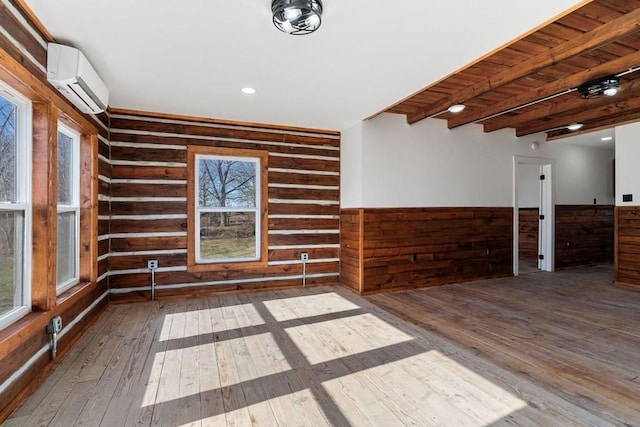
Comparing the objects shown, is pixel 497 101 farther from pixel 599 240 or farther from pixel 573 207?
pixel 599 240

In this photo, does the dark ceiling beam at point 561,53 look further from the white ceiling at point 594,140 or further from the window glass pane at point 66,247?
the window glass pane at point 66,247

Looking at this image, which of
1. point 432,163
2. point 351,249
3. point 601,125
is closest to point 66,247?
point 351,249

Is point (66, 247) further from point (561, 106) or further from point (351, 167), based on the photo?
point (561, 106)

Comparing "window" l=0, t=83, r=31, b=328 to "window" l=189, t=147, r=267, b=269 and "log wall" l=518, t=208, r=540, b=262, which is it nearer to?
"window" l=189, t=147, r=267, b=269

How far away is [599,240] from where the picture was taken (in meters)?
6.62

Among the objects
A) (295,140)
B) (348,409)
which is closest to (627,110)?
(295,140)

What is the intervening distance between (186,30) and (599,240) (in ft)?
27.0

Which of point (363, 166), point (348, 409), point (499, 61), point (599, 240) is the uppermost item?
point (499, 61)

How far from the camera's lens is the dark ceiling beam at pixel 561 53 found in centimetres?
226

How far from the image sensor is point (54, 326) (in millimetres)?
2402

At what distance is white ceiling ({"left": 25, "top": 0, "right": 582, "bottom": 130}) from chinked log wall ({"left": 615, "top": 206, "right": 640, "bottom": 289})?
4308mm

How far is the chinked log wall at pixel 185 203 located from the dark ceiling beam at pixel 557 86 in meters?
2.08

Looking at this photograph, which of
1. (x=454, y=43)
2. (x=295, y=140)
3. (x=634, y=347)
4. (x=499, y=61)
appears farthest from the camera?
(x=295, y=140)

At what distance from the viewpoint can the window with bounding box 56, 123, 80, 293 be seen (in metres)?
2.96
